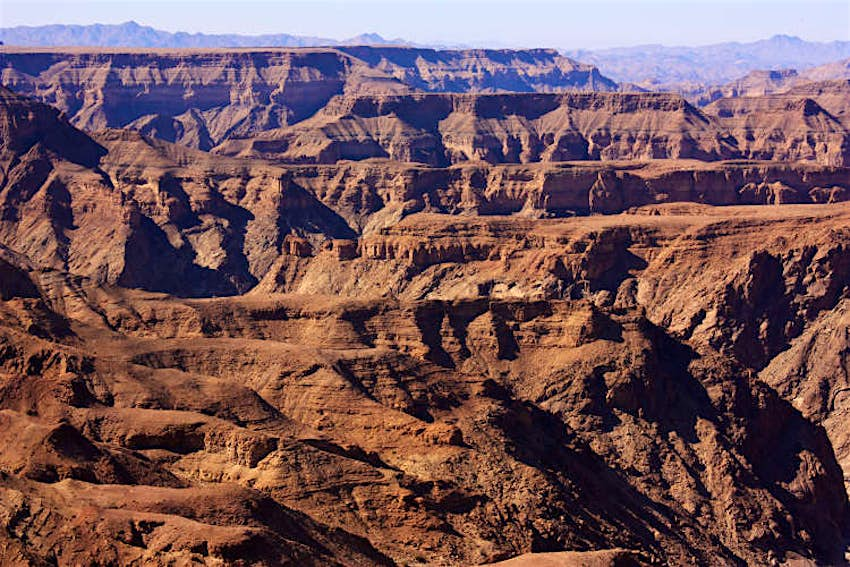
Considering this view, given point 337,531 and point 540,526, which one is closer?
point 337,531

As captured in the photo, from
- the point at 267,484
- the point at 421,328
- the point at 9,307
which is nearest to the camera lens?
the point at 267,484

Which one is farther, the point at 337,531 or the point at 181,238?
the point at 181,238

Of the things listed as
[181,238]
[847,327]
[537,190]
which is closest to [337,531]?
[847,327]

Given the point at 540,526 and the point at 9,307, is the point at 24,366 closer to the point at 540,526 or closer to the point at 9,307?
the point at 9,307

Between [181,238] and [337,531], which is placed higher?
[337,531]

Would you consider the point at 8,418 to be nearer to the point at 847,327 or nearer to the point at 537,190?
the point at 847,327

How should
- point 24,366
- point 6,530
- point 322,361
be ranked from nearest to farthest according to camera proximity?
point 6,530, point 24,366, point 322,361

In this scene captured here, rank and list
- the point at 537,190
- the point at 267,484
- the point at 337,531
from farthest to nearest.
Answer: the point at 537,190, the point at 267,484, the point at 337,531

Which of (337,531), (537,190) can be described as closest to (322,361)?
(337,531)

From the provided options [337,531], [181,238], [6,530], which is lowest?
[181,238]
